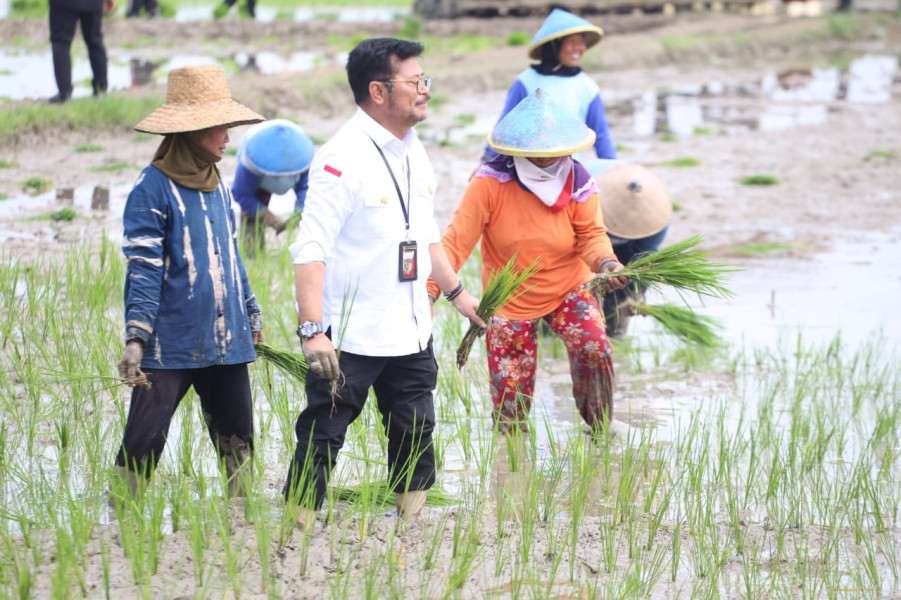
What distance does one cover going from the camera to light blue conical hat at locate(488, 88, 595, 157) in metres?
4.25

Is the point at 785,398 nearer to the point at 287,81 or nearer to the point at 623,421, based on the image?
the point at 623,421

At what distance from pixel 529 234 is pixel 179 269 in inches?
54.8

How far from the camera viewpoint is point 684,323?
19.5 ft

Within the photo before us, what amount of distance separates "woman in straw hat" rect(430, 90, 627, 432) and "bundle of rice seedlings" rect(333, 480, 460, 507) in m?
0.49

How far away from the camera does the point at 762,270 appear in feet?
25.9

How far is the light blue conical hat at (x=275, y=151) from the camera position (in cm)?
607

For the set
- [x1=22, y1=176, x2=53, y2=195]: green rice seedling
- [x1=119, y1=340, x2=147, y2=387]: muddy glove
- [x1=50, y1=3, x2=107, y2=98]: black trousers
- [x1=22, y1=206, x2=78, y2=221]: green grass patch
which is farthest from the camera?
[x1=50, y1=3, x2=107, y2=98]: black trousers

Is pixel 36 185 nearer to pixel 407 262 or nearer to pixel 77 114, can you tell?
pixel 77 114

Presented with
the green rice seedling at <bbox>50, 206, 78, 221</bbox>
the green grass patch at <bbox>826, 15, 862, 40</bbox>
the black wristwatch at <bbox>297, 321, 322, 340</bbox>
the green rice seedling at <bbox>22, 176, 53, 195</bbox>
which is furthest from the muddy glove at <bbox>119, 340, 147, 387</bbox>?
the green grass patch at <bbox>826, 15, 862, 40</bbox>

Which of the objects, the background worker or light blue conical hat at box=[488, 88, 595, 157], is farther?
the background worker

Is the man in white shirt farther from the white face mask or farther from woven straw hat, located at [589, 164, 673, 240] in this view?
woven straw hat, located at [589, 164, 673, 240]

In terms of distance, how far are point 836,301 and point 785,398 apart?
2.00 meters

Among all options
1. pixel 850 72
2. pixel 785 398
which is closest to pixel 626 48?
Result: pixel 850 72

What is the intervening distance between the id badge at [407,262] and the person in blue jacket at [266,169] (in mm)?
2686
